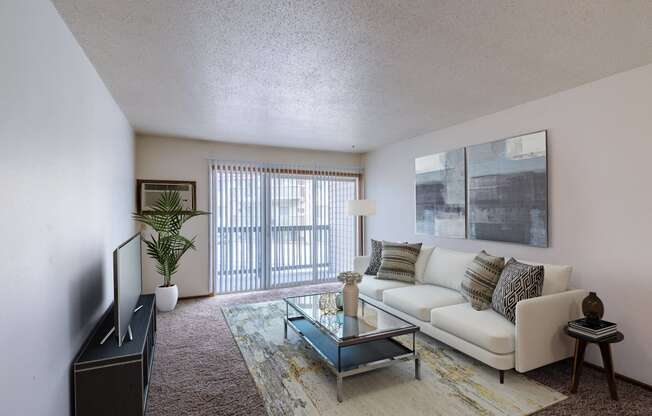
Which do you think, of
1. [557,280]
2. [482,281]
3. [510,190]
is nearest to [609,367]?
[557,280]

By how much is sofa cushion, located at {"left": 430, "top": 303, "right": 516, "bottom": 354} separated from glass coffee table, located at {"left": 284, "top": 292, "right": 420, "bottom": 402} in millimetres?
400

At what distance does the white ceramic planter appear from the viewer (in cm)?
414

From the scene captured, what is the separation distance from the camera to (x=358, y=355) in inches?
99.4

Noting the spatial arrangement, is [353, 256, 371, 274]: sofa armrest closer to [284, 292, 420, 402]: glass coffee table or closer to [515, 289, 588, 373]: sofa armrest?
[284, 292, 420, 402]: glass coffee table

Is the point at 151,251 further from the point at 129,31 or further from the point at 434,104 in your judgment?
the point at 434,104

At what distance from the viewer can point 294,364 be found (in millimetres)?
2752

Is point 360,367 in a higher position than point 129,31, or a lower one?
lower

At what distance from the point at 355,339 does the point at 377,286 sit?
1520 millimetres

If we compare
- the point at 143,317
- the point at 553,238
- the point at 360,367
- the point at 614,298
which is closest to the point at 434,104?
the point at 553,238

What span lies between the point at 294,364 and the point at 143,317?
1.33 metres

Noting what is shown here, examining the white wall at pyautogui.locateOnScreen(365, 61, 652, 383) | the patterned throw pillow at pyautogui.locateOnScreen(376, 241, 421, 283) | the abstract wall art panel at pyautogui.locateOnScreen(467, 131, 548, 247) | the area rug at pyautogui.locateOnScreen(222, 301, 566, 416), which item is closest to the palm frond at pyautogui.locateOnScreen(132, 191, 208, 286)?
the area rug at pyautogui.locateOnScreen(222, 301, 566, 416)

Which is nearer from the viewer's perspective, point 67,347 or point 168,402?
point 67,347

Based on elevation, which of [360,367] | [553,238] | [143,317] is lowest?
[360,367]

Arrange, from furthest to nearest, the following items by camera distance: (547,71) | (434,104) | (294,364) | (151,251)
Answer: (151,251) → (434,104) → (294,364) → (547,71)
